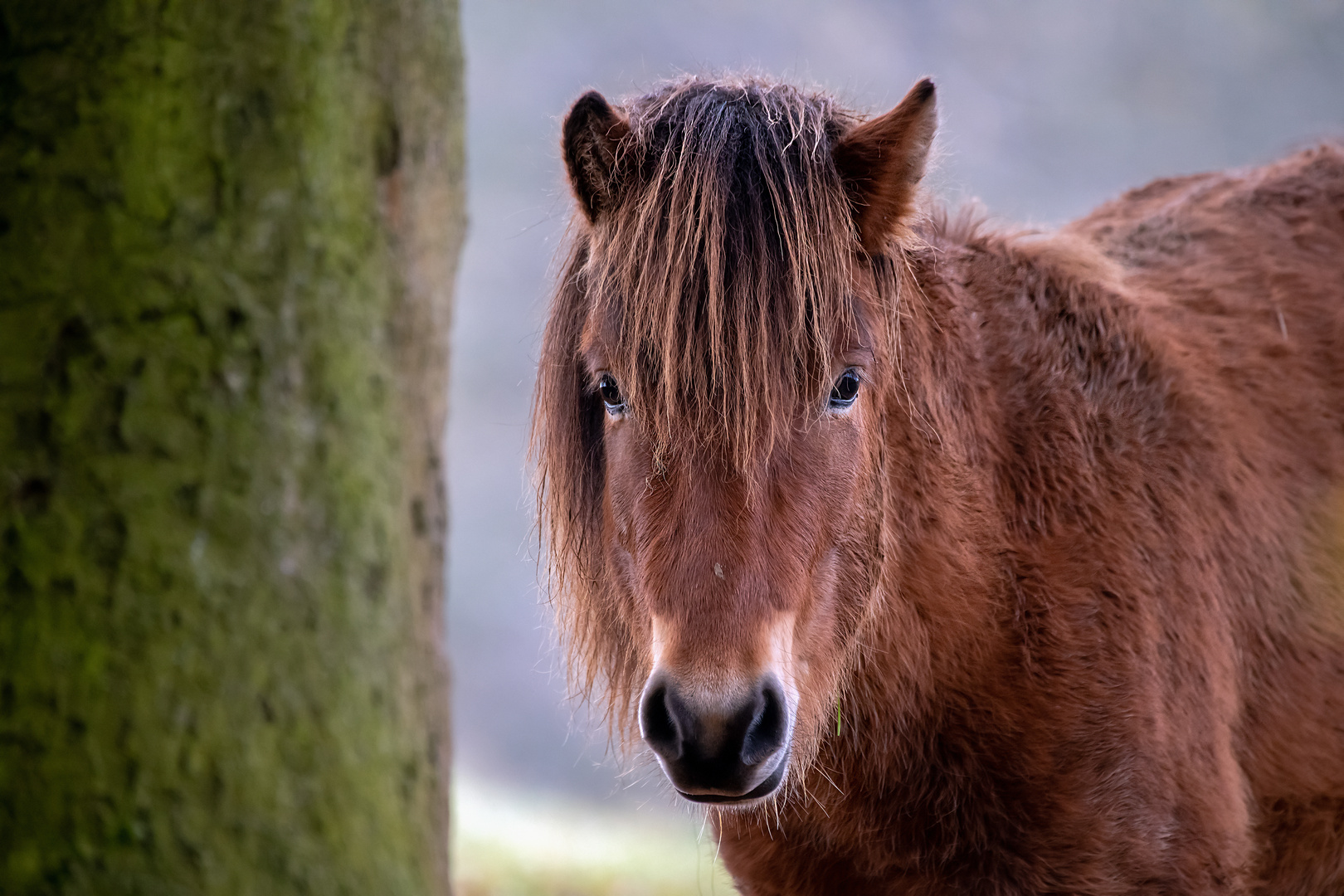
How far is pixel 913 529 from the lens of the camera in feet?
9.05

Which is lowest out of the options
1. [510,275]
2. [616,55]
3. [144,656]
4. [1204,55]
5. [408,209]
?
[144,656]

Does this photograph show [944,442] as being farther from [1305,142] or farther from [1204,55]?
[1204,55]

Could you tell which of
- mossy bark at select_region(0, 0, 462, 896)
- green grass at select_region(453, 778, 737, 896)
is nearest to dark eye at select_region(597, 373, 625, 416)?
mossy bark at select_region(0, 0, 462, 896)

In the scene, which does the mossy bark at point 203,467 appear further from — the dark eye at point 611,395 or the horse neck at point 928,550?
the horse neck at point 928,550

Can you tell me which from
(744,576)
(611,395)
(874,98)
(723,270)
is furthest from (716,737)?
(874,98)

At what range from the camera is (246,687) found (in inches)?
68.2

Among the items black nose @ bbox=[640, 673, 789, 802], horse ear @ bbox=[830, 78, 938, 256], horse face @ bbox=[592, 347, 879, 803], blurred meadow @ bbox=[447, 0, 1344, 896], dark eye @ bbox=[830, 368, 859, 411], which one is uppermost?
blurred meadow @ bbox=[447, 0, 1344, 896]

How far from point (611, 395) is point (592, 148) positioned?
613 millimetres

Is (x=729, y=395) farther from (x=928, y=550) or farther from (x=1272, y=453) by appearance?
(x=1272, y=453)

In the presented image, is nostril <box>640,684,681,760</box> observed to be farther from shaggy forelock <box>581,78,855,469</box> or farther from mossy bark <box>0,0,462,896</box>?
shaggy forelock <box>581,78,855,469</box>

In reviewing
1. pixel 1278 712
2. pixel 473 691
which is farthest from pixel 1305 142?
pixel 473 691

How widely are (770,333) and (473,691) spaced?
12.2 metres

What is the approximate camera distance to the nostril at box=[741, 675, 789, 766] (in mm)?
2070

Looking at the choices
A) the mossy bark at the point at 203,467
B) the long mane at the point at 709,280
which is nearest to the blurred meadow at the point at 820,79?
the long mane at the point at 709,280
